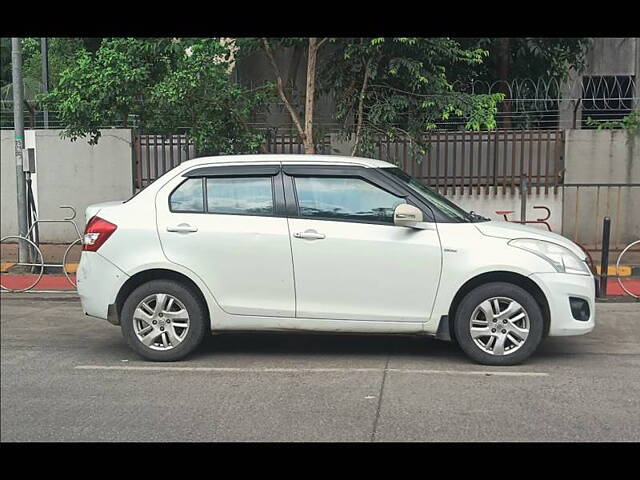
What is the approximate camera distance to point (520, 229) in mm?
6508

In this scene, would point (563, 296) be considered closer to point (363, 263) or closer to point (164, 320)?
point (363, 263)

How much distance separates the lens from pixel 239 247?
6246mm

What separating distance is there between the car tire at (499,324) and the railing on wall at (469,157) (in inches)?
261

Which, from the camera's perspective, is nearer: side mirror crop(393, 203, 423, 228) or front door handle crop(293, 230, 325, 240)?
side mirror crop(393, 203, 423, 228)

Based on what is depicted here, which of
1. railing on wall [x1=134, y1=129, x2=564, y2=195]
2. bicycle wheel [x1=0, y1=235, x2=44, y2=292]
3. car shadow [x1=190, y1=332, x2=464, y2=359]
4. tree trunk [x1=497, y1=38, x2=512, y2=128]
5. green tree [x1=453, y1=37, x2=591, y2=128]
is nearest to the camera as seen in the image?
car shadow [x1=190, y1=332, x2=464, y2=359]

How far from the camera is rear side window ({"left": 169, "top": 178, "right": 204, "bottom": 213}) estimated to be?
643 cm

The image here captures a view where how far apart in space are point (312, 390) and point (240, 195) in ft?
6.02

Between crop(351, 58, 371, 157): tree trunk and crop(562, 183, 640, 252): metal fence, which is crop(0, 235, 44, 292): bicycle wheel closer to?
crop(351, 58, 371, 157): tree trunk

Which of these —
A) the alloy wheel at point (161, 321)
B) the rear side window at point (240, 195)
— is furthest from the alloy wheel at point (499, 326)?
the alloy wheel at point (161, 321)

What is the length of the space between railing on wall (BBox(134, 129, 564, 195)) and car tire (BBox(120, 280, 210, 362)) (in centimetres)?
650

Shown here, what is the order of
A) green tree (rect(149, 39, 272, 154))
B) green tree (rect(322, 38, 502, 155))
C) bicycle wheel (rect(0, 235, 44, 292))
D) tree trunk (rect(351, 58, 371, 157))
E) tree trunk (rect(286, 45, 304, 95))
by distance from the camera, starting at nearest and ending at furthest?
1. bicycle wheel (rect(0, 235, 44, 292))
2. green tree (rect(149, 39, 272, 154))
3. green tree (rect(322, 38, 502, 155))
4. tree trunk (rect(351, 58, 371, 157))
5. tree trunk (rect(286, 45, 304, 95))

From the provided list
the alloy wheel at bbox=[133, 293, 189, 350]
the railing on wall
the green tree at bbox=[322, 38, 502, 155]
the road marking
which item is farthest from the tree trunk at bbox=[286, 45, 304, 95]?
the road marking

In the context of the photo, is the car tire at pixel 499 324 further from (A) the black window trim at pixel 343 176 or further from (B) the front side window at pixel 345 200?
(B) the front side window at pixel 345 200

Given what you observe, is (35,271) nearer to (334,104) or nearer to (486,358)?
(334,104)
